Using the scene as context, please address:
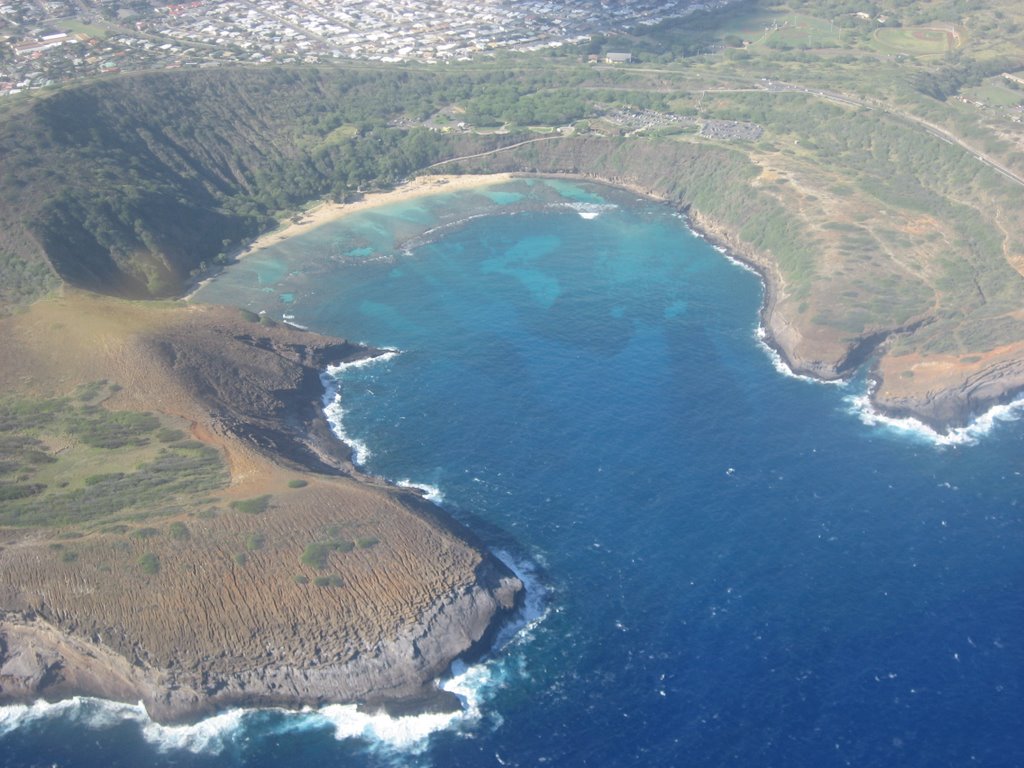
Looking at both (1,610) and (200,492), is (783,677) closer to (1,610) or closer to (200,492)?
(200,492)

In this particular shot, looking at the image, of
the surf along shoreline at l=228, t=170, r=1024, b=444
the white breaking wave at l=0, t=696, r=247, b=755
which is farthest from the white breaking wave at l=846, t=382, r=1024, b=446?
the white breaking wave at l=0, t=696, r=247, b=755

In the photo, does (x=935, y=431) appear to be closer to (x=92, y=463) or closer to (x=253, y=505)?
(x=253, y=505)

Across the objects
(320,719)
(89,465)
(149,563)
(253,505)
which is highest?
(253,505)

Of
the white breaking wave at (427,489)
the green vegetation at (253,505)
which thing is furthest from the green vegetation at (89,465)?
the white breaking wave at (427,489)

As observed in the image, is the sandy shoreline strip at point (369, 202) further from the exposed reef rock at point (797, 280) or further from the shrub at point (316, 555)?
the shrub at point (316, 555)

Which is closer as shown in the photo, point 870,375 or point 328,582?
point 328,582

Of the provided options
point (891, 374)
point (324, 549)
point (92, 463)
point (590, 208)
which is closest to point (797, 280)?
point (891, 374)
